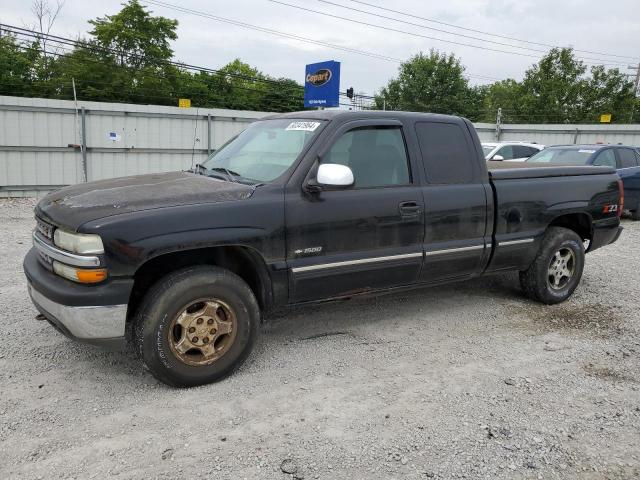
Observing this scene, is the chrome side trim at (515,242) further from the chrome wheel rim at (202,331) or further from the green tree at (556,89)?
the green tree at (556,89)

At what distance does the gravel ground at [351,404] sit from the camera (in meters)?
2.72

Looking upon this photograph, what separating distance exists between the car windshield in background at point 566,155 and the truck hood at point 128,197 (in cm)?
914

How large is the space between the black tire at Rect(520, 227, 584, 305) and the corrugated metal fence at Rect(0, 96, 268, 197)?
29.8ft

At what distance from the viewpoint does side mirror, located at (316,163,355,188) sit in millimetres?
3613

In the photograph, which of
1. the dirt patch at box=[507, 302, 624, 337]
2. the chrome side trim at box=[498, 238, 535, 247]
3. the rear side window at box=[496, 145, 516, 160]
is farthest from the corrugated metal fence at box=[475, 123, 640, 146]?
the chrome side trim at box=[498, 238, 535, 247]

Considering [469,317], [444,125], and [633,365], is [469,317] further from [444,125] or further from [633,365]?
[444,125]

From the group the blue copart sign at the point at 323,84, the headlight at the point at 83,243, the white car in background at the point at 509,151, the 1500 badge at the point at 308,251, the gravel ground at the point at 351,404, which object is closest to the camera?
the gravel ground at the point at 351,404

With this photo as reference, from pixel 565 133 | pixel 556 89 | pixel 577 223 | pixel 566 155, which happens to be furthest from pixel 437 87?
pixel 577 223

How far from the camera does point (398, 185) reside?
4.20m

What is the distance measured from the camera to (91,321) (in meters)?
3.10

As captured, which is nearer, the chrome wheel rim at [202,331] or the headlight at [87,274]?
the headlight at [87,274]

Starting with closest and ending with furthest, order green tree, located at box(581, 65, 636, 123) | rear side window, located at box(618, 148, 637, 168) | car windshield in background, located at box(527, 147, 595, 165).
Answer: car windshield in background, located at box(527, 147, 595, 165) → rear side window, located at box(618, 148, 637, 168) → green tree, located at box(581, 65, 636, 123)

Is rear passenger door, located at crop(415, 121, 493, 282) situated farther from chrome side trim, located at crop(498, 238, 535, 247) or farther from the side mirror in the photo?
the side mirror

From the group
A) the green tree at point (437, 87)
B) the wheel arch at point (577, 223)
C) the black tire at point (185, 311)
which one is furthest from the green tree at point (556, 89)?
the black tire at point (185, 311)
